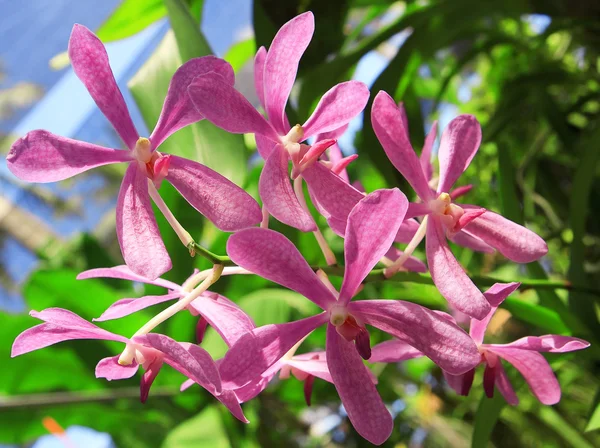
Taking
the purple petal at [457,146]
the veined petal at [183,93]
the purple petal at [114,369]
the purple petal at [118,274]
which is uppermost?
the veined petal at [183,93]

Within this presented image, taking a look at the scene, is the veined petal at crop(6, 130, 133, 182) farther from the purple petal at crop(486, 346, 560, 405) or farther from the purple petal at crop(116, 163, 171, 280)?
the purple petal at crop(486, 346, 560, 405)

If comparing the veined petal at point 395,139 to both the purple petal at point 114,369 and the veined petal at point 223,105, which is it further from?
the purple petal at point 114,369

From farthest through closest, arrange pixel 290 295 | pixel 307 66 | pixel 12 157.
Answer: pixel 290 295 < pixel 307 66 < pixel 12 157

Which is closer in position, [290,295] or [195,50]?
[195,50]

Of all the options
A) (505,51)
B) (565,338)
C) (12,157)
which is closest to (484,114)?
(505,51)

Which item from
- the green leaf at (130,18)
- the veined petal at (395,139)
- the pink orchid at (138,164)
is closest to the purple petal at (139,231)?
the pink orchid at (138,164)

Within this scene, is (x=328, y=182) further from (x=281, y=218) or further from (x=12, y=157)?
(x=12, y=157)
